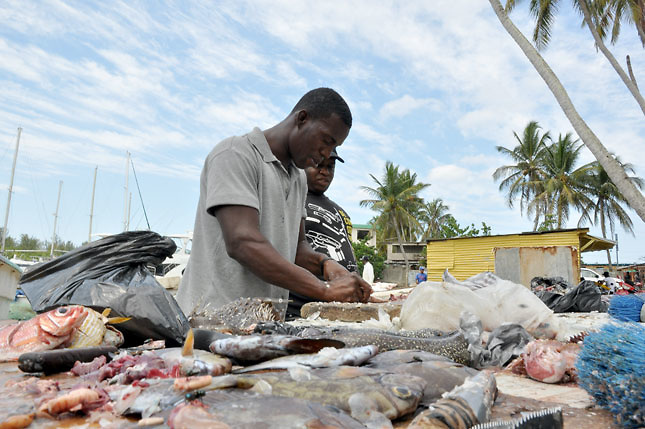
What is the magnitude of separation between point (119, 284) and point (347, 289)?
118 cm

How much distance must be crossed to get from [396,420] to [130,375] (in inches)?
27.7

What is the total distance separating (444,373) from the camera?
1.14 m

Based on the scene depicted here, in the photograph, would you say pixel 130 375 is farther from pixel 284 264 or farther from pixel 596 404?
pixel 596 404

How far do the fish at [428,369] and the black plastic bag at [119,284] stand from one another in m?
0.95

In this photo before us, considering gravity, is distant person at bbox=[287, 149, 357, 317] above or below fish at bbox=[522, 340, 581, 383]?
above

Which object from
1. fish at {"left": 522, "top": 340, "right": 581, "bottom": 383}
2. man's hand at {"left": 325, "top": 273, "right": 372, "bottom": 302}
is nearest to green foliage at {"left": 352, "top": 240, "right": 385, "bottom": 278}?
man's hand at {"left": 325, "top": 273, "right": 372, "bottom": 302}

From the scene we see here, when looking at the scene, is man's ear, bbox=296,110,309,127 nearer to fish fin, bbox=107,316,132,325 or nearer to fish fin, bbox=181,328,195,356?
fish fin, bbox=107,316,132,325

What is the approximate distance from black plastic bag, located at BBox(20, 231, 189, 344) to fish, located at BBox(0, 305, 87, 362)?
0.94ft

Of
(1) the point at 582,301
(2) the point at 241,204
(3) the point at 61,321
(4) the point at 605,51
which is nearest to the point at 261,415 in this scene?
(3) the point at 61,321

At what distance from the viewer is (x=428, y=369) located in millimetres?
1142

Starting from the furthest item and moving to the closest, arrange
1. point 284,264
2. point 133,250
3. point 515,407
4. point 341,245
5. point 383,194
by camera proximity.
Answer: point 383,194, point 341,245, point 133,250, point 284,264, point 515,407

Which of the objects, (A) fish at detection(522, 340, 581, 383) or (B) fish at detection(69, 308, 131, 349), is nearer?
(A) fish at detection(522, 340, 581, 383)

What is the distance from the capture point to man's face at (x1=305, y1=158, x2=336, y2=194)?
4090 mm

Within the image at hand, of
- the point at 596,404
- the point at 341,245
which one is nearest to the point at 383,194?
the point at 341,245
